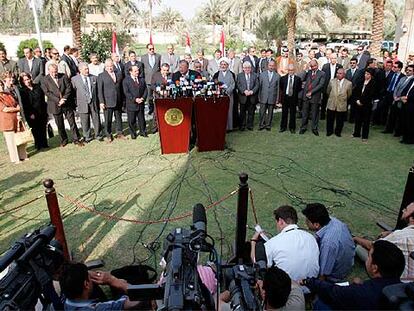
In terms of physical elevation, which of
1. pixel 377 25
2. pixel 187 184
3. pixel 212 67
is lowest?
pixel 187 184

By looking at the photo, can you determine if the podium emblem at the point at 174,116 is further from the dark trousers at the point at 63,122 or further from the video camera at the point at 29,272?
the video camera at the point at 29,272

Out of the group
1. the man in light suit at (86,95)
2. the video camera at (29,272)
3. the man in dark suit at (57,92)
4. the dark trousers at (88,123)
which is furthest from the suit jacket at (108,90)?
the video camera at (29,272)

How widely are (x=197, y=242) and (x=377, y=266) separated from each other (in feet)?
4.03

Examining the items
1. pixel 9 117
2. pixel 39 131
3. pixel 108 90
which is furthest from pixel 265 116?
pixel 9 117

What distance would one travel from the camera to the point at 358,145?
722cm

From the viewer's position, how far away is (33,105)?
6.74 metres

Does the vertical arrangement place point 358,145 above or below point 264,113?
below

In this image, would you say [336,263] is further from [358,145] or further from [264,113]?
[264,113]

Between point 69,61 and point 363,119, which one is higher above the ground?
point 69,61

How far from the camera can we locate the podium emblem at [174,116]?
6363 mm

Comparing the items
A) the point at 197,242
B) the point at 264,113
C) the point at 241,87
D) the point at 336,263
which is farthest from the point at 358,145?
the point at 197,242

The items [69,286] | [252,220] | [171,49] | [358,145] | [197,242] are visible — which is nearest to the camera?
[197,242]

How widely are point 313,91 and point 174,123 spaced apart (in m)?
3.13

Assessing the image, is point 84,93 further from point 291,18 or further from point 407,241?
point 291,18
